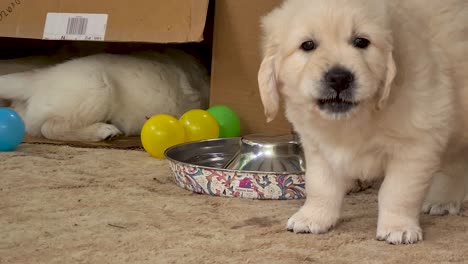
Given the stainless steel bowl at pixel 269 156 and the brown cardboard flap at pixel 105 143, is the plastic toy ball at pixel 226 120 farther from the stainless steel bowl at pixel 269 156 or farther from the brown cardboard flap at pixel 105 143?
the stainless steel bowl at pixel 269 156

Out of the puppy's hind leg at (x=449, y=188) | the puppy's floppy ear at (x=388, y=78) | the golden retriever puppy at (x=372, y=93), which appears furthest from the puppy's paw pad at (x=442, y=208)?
the puppy's floppy ear at (x=388, y=78)

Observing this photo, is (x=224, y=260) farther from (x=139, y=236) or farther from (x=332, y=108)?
(x=332, y=108)

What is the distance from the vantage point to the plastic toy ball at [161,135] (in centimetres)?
292

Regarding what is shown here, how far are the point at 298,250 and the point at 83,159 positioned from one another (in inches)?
55.3

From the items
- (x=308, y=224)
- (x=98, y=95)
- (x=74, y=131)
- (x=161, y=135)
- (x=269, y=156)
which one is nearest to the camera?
(x=308, y=224)

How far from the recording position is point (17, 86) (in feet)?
11.9

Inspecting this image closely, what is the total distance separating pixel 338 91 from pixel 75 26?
72.7 inches

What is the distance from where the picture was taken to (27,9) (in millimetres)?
3318

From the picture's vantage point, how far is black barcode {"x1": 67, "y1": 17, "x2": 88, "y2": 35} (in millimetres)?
3211

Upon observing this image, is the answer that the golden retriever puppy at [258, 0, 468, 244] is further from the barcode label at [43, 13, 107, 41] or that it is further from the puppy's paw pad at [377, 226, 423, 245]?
the barcode label at [43, 13, 107, 41]

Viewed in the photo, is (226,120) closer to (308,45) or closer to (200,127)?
(200,127)

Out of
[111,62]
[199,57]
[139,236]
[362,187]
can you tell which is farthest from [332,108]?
[199,57]

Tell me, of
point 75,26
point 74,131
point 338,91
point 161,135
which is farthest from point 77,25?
point 338,91

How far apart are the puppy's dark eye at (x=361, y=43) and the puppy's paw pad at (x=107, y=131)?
187 centimetres
